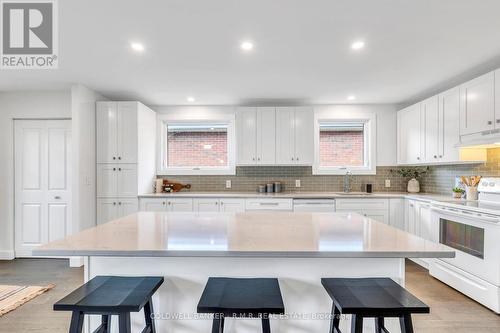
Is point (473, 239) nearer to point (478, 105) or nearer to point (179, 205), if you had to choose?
point (478, 105)

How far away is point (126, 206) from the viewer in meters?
3.85

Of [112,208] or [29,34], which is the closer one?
[29,34]

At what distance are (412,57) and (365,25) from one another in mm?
913

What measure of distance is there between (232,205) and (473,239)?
2752 mm

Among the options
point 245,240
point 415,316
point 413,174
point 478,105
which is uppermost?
point 478,105

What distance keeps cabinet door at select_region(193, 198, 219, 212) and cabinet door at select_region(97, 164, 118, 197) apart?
1.15 m

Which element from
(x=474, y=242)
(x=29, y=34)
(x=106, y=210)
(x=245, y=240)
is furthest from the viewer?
(x=106, y=210)

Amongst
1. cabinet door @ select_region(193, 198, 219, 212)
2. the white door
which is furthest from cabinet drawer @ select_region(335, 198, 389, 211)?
the white door

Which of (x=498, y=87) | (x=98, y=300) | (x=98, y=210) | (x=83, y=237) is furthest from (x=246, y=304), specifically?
(x=98, y=210)

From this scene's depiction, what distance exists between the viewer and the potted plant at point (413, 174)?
13.9 ft

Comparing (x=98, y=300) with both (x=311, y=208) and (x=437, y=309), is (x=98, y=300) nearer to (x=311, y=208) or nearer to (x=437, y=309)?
(x=437, y=309)

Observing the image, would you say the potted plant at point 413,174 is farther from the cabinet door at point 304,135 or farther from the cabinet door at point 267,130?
the cabinet door at point 267,130

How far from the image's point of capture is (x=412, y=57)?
8.71 ft

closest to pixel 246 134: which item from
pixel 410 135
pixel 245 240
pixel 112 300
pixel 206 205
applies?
pixel 206 205
